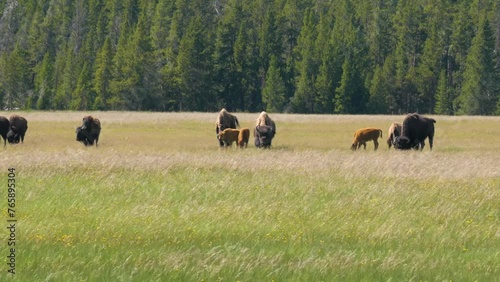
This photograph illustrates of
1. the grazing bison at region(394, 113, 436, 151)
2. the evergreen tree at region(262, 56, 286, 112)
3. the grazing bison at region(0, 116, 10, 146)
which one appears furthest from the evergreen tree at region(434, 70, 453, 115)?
the grazing bison at region(0, 116, 10, 146)

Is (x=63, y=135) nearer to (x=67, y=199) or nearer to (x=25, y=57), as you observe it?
(x=67, y=199)

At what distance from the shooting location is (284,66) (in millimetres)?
112625

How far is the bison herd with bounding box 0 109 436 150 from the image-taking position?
31859 millimetres

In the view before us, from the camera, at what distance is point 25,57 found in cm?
12438

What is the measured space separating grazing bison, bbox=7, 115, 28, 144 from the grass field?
453 inches

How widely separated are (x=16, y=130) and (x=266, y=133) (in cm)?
1084

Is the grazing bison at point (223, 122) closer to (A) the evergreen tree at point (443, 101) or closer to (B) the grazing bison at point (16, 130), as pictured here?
(B) the grazing bison at point (16, 130)

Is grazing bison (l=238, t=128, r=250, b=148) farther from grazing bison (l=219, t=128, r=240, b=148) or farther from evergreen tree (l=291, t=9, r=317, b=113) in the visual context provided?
evergreen tree (l=291, t=9, r=317, b=113)

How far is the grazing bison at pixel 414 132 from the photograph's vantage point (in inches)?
1225

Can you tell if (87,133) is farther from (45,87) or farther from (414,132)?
(45,87)

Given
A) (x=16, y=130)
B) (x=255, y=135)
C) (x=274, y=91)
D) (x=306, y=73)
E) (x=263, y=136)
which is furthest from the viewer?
(x=306, y=73)

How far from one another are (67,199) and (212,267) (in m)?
5.93

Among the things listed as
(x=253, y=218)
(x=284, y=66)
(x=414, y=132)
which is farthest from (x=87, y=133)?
(x=284, y=66)

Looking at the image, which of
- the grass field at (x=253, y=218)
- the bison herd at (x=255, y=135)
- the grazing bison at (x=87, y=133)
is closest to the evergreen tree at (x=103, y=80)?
the grazing bison at (x=87, y=133)
